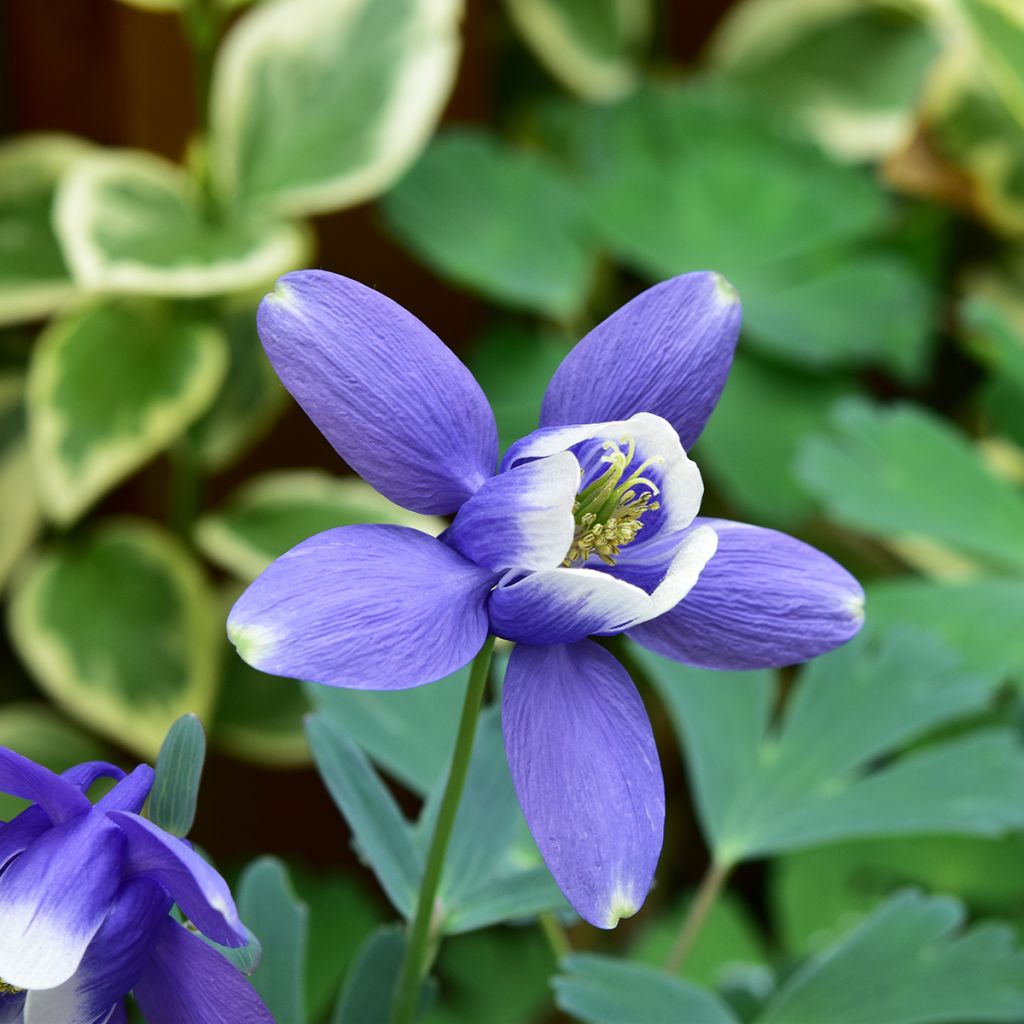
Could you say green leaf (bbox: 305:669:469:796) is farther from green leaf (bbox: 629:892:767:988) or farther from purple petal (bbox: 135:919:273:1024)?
green leaf (bbox: 629:892:767:988)

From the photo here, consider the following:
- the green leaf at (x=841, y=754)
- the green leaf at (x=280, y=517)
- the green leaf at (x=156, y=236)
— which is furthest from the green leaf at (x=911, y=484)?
the green leaf at (x=156, y=236)

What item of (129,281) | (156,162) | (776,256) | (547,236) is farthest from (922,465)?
(156,162)

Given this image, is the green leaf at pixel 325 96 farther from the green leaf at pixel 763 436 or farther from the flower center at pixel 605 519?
the flower center at pixel 605 519

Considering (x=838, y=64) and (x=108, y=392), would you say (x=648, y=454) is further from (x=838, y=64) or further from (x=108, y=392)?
(x=838, y=64)

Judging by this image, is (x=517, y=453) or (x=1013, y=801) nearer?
(x=517, y=453)

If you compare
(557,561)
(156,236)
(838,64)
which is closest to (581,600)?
(557,561)

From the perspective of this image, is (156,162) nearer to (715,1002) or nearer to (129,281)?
(129,281)

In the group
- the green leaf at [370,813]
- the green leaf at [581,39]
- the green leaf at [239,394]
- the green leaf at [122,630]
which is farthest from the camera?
the green leaf at [581,39]
